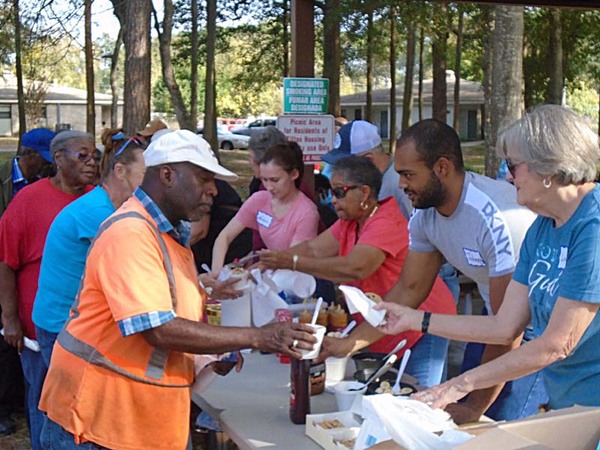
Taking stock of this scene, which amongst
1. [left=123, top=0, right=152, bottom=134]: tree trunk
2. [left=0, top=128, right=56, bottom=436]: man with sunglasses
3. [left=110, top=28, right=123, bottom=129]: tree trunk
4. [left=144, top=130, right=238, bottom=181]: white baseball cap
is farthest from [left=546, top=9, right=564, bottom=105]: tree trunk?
[left=110, top=28, right=123, bottom=129]: tree trunk

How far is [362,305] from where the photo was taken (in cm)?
279

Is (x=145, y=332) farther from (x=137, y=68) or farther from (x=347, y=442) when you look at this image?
(x=137, y=68)

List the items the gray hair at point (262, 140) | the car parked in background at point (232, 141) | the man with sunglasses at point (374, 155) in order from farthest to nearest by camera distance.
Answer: the car parked in background at point (232, 141), the gray hair at point (262, 140), the man with sunglasses at point (374, 155)

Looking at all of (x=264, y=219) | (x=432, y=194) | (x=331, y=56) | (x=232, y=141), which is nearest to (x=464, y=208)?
(x=432, y=194)

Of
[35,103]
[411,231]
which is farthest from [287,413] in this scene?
[35,103]

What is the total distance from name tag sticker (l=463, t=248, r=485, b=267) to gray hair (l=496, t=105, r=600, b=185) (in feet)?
2.80

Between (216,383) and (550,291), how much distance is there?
62.6 inches

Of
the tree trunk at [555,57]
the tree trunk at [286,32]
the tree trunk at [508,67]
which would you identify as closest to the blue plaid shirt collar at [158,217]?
the tree trunk at [508,67]

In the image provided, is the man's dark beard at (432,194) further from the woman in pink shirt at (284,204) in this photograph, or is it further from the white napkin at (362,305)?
the woman in pink shirt at (284,204)

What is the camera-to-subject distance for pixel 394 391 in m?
2.73

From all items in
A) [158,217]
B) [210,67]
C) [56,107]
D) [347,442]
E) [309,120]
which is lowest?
[347,442]

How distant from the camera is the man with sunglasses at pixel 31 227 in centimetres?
413

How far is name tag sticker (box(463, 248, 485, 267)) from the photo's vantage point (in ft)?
10.0

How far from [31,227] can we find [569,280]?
293 cm
